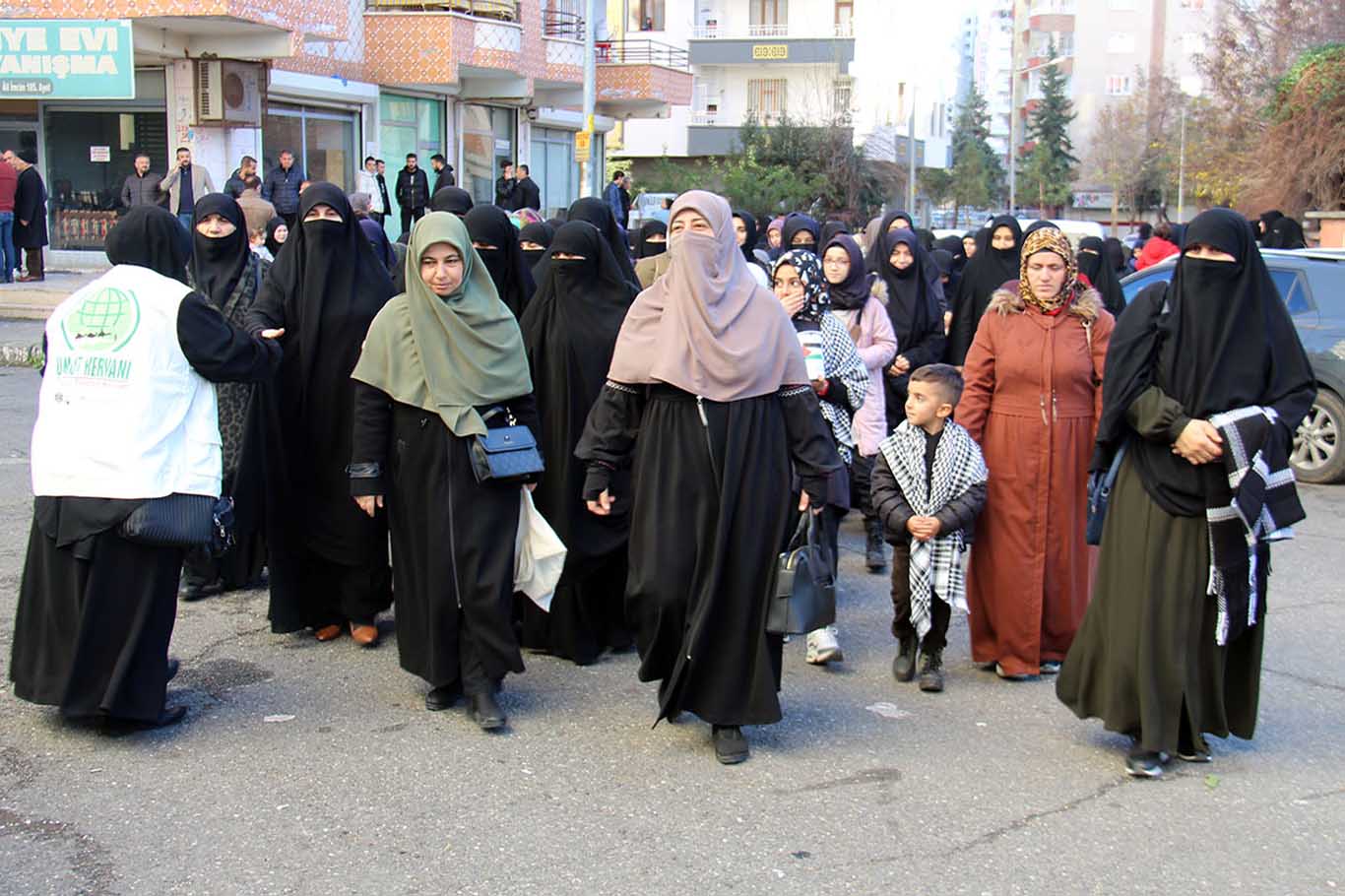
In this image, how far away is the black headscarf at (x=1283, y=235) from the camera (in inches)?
680

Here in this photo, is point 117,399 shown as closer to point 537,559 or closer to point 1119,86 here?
point 537,559

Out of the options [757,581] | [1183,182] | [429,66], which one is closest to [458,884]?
[757,581]

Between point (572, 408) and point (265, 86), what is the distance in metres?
18.9

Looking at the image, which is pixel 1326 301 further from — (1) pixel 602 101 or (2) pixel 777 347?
(1) pixel 602 101

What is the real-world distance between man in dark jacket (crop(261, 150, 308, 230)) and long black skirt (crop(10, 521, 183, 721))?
15.8 meters

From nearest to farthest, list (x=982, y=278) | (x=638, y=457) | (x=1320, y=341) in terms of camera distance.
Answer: (x=638, y=457) < (x=982, y=278) < (x=1320, y=341)

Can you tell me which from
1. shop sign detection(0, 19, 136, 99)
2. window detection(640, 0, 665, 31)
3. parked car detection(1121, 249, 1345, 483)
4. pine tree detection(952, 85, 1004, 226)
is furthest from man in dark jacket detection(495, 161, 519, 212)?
pine tree detection(952, 85, 1004, 226)

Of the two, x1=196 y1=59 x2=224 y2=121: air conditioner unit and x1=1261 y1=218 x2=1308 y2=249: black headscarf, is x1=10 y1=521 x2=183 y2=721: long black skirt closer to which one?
x1=1261 y1=218 x2=1308 y2=249: black headscarf

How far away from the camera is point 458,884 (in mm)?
4059

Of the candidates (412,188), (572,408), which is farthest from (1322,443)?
(412,188)

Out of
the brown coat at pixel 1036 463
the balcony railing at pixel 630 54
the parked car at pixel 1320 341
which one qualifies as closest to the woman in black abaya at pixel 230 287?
the brown coat at pixel 1036 463

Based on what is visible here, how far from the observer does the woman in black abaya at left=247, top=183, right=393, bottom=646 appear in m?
6.12

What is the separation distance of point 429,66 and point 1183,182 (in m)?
35.3

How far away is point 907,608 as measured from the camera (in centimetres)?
603
